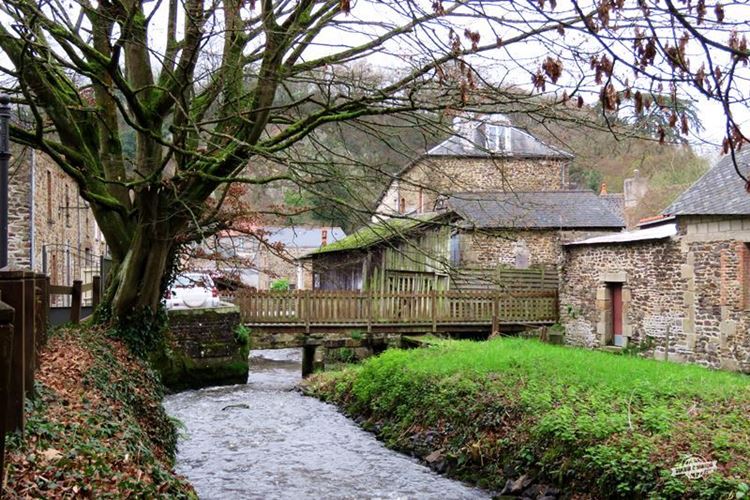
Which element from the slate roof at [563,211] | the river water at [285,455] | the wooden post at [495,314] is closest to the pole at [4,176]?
the river water at [285,455]

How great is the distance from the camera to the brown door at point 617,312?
848 inches

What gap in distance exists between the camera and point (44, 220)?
2155cm

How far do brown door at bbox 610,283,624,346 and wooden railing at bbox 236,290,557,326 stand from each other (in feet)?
10.1

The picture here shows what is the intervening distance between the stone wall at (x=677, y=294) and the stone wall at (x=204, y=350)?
34.2 ft

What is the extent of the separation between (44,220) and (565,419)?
17.5 metres

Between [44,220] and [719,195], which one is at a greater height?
[719,195]

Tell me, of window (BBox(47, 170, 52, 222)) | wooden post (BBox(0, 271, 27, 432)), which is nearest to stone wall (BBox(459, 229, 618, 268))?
window (BBox(47, 170, 52, 222))

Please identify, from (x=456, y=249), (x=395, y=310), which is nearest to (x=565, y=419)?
(x=395, y=310)

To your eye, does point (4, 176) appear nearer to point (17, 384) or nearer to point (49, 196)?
point (17, 384)

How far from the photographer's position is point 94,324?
1102 cm

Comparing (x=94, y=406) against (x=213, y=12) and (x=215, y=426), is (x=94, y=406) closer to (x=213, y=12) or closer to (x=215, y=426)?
(x=213, y=12)

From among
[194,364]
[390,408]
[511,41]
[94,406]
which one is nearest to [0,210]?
[94,406]

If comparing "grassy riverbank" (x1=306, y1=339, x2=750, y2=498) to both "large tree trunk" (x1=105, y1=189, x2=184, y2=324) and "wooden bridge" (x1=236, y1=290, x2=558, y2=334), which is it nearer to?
"large tree trunk" (x1=105, y1=189, x2=184, y2=324)

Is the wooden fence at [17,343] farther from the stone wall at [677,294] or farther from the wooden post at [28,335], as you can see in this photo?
the stone wall at [677,294]
